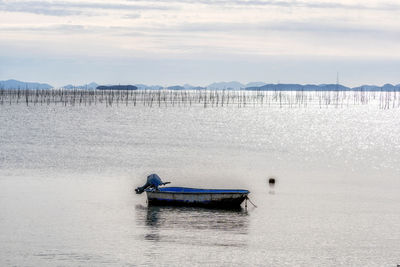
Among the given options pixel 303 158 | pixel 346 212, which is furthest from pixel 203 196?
pixel 303 158

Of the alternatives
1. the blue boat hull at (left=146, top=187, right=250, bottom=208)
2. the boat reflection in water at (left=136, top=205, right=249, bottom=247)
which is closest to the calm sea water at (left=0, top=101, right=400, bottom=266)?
the boat reflection in water at (left=136, top=205, right=249, bottom=247)

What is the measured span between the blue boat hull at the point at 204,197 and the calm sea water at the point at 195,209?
64cm

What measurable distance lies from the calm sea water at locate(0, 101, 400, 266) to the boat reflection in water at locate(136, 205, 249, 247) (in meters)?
0.05

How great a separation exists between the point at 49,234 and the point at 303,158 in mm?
34573

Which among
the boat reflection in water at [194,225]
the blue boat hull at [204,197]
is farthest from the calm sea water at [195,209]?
the blue boat hull at [204,197]

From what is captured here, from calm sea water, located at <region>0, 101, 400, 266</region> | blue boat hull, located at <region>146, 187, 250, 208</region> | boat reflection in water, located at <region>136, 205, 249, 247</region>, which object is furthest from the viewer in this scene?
blue boat hull, located at <region>146, 187, 250, 208</region>

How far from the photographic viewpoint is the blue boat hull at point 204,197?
34.2m

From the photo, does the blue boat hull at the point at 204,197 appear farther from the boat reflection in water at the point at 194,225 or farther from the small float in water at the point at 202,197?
the boat reflection in water at the point at 194,225

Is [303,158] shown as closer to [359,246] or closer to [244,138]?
[244,138]

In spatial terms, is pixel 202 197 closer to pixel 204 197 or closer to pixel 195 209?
pixel 204 197

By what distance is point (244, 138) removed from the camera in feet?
260

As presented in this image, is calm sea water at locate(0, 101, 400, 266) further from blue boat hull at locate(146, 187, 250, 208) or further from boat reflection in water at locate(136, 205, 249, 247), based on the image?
blue boat hull at locate(146, 187, 250, 208)

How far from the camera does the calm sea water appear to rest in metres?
25.4

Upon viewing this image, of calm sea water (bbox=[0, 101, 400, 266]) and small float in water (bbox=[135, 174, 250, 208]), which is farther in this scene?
small float in water (bbox=[135, 174, 250, 208])
